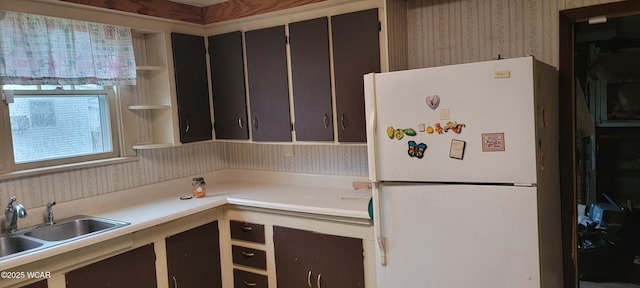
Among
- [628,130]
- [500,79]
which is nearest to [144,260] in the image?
[500,79]

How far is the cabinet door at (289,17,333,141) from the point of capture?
104 inches

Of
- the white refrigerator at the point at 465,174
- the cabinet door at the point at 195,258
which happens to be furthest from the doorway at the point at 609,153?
the cabinet door at the point at 195,258

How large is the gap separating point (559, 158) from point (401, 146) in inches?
37.7

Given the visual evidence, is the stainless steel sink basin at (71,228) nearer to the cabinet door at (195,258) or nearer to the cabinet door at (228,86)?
the cabinet door at (195,258)

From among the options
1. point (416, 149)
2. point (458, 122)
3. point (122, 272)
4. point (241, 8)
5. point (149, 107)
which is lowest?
point (122, 272)

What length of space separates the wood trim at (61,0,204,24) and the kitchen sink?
1238mm

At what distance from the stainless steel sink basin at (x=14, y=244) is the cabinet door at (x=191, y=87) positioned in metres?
1.09

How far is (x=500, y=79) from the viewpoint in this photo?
170 centimetres

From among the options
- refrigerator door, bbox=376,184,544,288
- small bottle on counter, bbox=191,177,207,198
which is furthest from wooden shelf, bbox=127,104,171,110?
refrigerator door, bbox=376,184,544,288

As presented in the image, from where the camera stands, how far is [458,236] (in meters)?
1.85

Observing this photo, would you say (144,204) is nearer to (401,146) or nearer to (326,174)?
(326,174)

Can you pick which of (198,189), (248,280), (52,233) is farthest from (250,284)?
(52,233)

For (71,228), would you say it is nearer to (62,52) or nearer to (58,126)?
(58,126)

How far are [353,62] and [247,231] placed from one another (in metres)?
1.26
